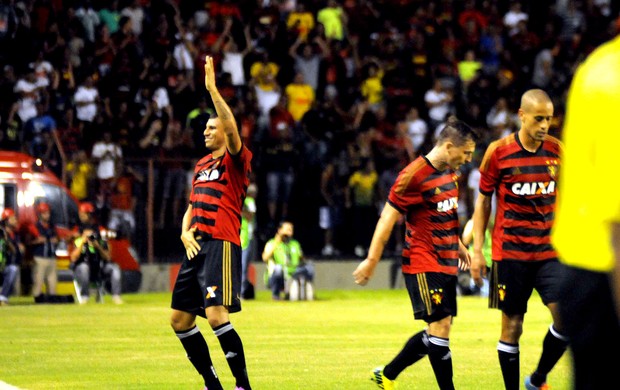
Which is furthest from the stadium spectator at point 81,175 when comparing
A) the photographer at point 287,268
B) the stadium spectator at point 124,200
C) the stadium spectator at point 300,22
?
the stadium spectator at point 300,22

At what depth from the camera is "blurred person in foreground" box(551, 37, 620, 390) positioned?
13.5 feet

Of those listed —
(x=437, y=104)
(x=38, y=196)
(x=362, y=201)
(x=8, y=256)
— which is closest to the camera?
(x=8, y=256)

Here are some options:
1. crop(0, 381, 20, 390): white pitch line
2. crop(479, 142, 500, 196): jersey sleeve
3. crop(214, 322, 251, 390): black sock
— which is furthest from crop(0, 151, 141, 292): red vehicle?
crop(479, 142, 500, 196): jersey sleeve

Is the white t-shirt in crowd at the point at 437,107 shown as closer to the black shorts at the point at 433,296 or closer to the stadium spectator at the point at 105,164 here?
the stadium spectator at the point at 105,164

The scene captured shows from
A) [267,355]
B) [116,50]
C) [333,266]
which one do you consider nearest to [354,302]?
[333,266]

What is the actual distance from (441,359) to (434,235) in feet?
2.99

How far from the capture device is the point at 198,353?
33.5 ft

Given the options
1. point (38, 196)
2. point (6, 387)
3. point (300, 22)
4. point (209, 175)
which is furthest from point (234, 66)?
point (209, 175)

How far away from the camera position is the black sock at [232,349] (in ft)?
32.6

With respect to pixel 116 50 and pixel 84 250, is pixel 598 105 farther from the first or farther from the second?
pixel 116 50

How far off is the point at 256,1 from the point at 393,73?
3444 mm

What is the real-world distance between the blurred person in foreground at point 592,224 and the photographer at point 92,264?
1891 centimetres

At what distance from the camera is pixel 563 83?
31.9m

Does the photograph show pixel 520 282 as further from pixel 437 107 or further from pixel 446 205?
pixel 437 107
